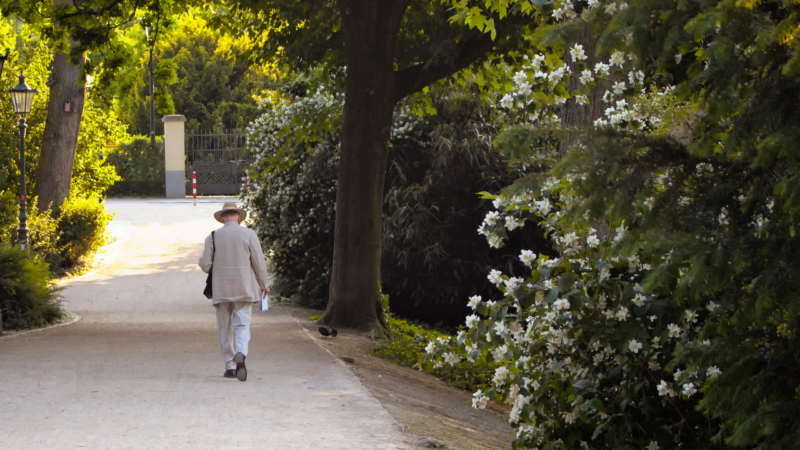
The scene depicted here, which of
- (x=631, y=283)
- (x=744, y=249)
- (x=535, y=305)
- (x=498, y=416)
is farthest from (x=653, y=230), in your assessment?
(x=498, y=416)

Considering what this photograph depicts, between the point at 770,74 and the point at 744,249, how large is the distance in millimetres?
615

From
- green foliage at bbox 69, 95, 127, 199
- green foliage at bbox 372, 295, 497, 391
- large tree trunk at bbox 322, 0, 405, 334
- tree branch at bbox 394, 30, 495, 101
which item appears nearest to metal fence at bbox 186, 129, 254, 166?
green foliage at bbox 69, 95, 127, 199

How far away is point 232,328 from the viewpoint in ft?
28.2

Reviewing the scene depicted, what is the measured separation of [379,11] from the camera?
39.3ft

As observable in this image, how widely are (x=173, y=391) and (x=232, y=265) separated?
139 cm

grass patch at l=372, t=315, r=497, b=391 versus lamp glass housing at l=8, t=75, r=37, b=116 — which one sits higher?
lamp glass housing at l=8, t=75, r=37, b=116

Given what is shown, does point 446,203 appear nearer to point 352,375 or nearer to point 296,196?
point 296,196

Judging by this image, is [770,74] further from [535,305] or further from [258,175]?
[258,175]

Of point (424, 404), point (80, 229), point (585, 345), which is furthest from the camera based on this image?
point (80, 229)

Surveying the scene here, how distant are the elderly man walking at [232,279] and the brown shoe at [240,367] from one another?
0.64ft

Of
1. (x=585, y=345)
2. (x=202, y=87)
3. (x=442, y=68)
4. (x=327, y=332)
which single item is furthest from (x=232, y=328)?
(x=202, y=87)

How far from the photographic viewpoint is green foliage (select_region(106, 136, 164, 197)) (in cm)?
3956

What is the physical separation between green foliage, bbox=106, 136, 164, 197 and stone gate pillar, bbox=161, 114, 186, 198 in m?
1.91

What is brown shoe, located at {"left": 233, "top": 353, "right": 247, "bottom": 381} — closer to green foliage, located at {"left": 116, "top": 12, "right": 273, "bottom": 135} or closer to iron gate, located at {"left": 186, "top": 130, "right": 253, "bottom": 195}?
iron gate, located at {"left": 186, "top": 130, "right": 253, "bottom": 195}
